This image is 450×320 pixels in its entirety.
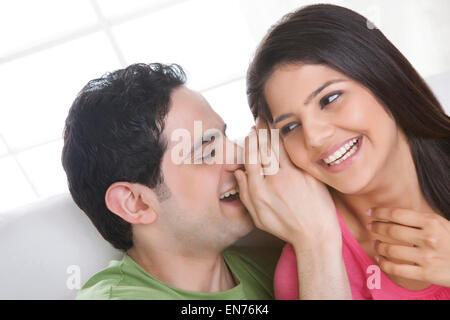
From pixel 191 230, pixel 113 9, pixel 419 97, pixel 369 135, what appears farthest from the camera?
pixel 113 9

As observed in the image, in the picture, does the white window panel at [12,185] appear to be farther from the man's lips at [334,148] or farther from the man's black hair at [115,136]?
the man's lips at [334,148]

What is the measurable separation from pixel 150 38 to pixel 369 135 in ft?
8.44

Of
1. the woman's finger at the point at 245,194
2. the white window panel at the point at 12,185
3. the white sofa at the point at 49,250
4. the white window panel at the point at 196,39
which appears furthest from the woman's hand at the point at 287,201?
the white window panel at the point at 12,185

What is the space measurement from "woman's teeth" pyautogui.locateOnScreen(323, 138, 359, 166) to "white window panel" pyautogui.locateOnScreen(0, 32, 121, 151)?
8.45 feet

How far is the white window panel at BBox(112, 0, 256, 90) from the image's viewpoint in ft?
11.4

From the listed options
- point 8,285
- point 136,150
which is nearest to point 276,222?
point 136,150

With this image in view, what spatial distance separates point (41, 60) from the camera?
11.6 feet

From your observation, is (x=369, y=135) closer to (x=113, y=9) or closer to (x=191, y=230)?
(x=191, y=230)

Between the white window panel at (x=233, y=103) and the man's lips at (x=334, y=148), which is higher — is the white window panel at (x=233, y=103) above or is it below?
above

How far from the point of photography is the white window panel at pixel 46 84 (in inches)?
138

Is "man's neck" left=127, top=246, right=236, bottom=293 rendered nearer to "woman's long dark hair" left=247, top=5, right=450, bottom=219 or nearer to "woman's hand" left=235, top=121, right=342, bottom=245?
"woman's hand" left=235, top=121, right=342, bottom=245

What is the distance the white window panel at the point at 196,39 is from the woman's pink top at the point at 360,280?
2351mm
